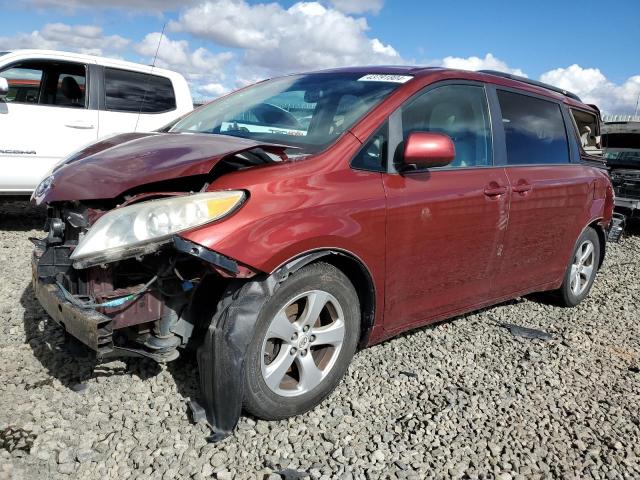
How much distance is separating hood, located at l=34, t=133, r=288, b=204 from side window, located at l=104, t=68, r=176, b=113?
414 cm

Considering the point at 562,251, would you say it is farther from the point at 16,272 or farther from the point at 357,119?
the point at 16,272

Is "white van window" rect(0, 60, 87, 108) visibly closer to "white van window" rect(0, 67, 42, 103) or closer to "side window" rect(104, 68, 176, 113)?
"white van window" rect(0, 67, 42, 103)

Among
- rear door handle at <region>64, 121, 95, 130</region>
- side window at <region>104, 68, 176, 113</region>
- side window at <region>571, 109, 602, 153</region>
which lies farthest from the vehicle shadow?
side window at <region>571, 109, 602, 153</region>

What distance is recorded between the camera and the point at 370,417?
292 cm

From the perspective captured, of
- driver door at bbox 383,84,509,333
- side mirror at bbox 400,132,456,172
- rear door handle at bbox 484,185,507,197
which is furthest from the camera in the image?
rear door handle at bbox 484,185,507,197

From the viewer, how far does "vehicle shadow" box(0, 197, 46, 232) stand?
21.8 ft

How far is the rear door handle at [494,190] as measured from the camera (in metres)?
3.60

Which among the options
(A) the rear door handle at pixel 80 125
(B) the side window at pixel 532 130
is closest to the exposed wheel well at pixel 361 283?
(B) the side window at pixel 532 130

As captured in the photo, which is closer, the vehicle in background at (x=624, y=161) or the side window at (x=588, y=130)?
the side window at (x=588, y=130)

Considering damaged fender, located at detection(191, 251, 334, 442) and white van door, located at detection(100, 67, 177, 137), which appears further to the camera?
white van door, located at detection(100, 67, 177, 137)

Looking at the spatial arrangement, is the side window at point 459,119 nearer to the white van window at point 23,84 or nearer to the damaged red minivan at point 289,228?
the damaged red minivan at point 289,228

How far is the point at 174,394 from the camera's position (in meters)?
2.98

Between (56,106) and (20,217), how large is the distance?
172 cm

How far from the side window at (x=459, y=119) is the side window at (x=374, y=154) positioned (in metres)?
0.18
